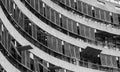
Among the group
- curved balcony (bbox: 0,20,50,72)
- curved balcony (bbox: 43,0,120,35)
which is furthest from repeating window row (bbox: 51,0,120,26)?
curved balcony (bbox: 0,20,50,72)

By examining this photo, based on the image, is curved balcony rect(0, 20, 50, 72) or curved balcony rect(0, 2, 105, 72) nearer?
curved balcony rect(0, 20, 50, 72)

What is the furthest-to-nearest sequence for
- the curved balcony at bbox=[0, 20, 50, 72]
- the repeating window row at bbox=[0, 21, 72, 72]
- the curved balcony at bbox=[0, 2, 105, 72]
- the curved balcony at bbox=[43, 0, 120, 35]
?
the curved balcony at bbox=[43, 0, 120, 35], the curved balcony at bbox=[0, 2, 105, 72], the repeating window row at bbox=[0, 21, 72, 72], the curved balcony at bbox=[0, 20, 50, 72]

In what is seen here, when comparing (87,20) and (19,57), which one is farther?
(87,20)

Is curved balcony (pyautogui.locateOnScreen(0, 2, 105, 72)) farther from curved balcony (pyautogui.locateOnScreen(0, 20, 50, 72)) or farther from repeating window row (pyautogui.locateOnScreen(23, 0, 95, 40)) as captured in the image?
repeating window row (pyautogui.locateOnScreen(23, 0, 95, 40))

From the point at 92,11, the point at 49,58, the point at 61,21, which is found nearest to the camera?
the point at 49,58

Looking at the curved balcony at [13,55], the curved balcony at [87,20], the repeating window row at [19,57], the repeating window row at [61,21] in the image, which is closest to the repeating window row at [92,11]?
the curved balcony at [87,20]

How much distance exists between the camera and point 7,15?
44.0 meters

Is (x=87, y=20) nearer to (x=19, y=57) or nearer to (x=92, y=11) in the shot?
(x=92, y=11)

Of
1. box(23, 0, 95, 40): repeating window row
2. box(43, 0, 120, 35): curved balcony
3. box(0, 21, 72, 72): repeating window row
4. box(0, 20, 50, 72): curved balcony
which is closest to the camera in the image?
box(0, 20, 50, 72): curved balcony

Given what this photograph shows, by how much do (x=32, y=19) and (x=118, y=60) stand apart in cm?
1486

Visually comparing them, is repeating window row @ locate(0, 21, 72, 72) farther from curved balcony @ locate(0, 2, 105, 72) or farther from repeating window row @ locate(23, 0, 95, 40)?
repeating window row @ locate(23, 0, 95, 40)

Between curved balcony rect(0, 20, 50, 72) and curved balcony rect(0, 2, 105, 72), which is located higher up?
curved balcony rect(0, 20, 50, 72)

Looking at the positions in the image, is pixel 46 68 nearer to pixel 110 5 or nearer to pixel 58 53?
pixel 58 53

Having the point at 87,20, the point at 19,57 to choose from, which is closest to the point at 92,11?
the point at 87,20
